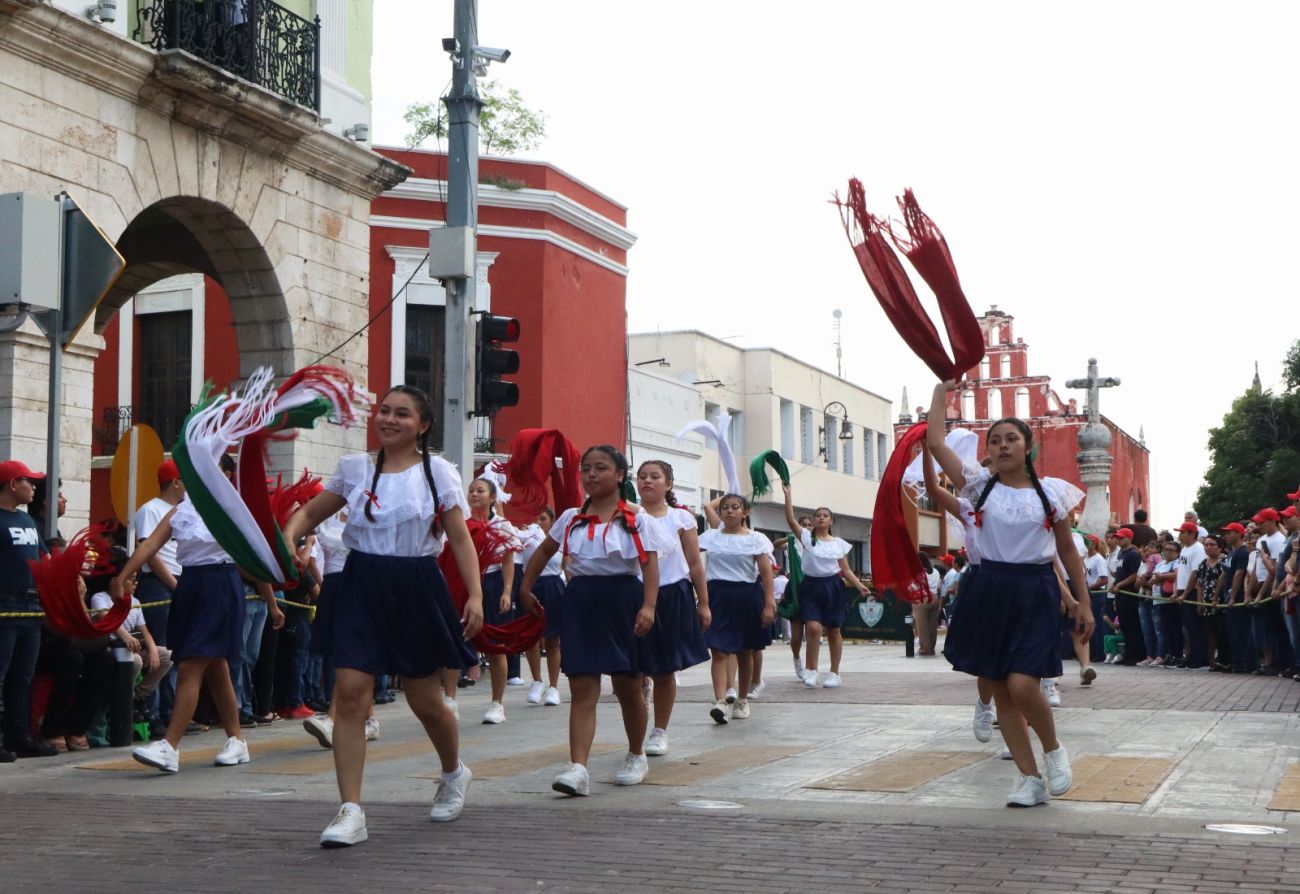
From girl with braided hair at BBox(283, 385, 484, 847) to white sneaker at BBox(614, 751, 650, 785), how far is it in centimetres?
153

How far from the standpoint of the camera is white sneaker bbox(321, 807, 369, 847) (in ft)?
21.1

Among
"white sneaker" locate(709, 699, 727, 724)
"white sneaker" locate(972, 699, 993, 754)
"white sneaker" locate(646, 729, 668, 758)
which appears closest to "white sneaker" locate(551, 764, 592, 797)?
"white sneaker" locate(646, 729, 668, 758)

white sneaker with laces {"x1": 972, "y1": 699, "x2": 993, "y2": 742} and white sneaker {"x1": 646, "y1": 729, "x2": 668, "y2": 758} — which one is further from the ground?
white sneaker with laces {"x1": 972, "y1": 699, "x2": 993, "y2": 742}

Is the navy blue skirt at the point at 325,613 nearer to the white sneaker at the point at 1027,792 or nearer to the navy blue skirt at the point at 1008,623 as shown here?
the navy blue skirt at the point at 1008,623

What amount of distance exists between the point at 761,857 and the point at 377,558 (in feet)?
6.85

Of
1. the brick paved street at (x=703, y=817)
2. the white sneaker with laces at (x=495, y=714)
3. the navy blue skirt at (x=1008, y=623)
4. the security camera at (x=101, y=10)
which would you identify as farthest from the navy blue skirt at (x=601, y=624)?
the security camera at (x=101, y=10)

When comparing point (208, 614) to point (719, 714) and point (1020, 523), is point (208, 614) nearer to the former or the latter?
point (719, 714)

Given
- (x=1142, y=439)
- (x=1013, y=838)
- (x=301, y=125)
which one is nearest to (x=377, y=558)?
(x=1013, y=838)

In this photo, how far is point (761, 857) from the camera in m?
6.14

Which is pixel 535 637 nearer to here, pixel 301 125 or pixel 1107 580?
pixel 301 125

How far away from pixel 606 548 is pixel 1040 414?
224ft

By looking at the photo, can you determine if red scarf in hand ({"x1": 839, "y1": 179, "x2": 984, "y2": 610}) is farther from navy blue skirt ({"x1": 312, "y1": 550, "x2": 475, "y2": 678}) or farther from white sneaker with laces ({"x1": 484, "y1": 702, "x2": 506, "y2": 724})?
white sneaker with laces ({"x1": 484, "y1": 702, "x2": 506, "y2": 724})

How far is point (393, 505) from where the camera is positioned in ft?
22.6

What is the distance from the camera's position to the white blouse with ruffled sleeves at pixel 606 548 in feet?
27.0
